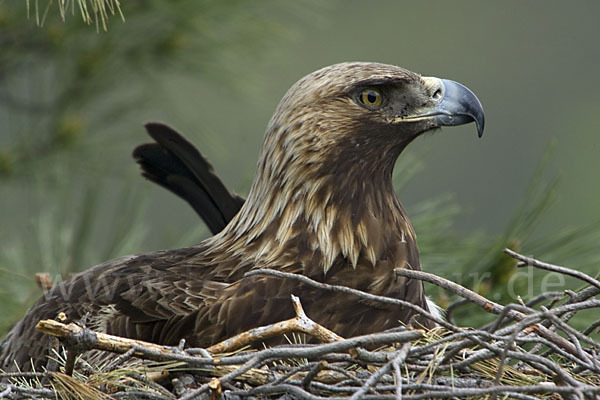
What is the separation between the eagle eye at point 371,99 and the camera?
3783 mm

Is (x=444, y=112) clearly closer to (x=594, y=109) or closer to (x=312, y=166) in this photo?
(x=312, y=166)

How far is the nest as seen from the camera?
2.63 metres

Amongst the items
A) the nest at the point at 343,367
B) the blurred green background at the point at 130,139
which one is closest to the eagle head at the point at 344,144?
the blurred green background at the point at 130,139

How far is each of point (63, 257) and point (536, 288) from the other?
2.05 m

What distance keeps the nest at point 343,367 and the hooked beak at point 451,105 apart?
91 centimetres

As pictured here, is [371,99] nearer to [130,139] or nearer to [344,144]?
[344,144]

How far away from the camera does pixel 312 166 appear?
3.73 meters

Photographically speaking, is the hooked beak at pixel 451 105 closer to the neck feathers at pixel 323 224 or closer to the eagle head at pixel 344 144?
the eagle head at pixel 344 144

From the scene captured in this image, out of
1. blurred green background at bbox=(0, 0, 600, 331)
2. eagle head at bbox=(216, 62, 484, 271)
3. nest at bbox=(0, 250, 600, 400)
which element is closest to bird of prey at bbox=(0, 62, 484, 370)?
eagle head at bbox=(216, 62, 484, 271)

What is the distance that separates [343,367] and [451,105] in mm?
1220

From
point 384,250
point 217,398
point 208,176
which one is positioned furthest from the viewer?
point 208,176

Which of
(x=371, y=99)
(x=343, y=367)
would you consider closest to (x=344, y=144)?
(x=371, y=99)

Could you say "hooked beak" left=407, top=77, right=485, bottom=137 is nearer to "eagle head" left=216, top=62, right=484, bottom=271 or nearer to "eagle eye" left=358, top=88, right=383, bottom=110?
"eagle head" left=216, top=62, right=484, bottom=271

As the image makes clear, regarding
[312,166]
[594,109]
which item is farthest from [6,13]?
[594,109]
